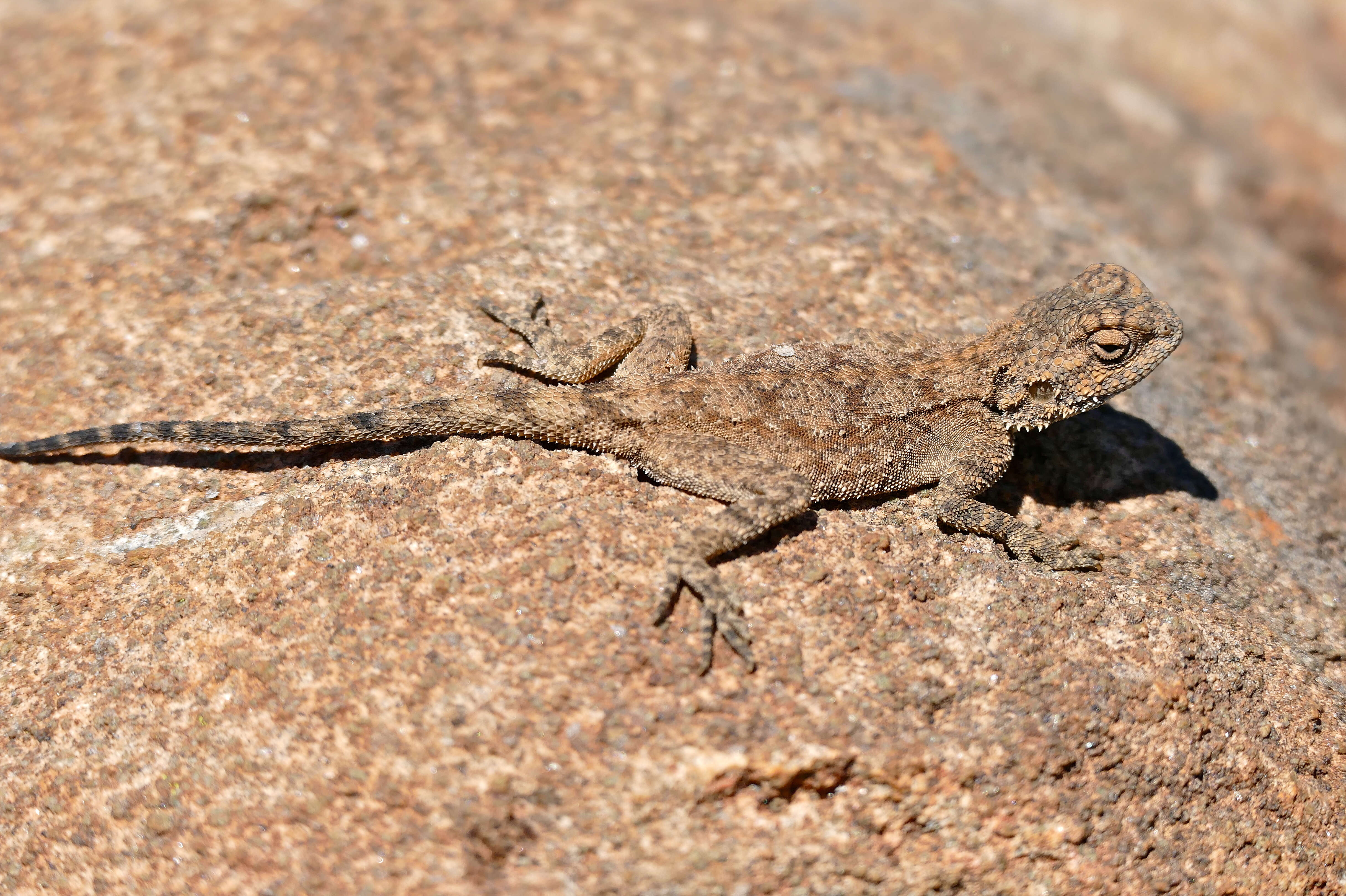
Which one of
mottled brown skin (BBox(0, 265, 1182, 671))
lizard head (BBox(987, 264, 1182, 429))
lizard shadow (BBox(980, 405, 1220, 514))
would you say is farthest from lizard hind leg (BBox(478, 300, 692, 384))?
lizard shadow (BBox(980, 405, 1220, 514))

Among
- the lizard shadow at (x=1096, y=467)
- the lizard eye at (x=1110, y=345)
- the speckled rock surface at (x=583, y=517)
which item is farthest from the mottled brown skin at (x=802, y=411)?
the lizard shadow at (x=1096, y=467)

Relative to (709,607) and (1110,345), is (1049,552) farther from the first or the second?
(709,607)

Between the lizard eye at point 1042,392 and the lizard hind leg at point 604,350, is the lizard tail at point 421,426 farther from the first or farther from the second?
the lizard eye at point 1042,392

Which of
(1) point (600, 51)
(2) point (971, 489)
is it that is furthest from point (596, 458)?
(1) point (600, 51)

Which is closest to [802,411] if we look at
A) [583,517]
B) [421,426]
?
[583,517]

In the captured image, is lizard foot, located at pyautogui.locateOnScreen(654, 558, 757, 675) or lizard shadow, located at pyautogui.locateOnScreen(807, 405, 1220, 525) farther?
lizard shadow, located at pyautogui.locateOnScreen(807, 405, 1220, 525)

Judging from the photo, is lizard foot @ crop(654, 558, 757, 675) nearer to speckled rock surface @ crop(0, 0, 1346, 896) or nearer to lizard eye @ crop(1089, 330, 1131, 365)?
speckled rock surface @ crop(0, 0, 1346, 896)

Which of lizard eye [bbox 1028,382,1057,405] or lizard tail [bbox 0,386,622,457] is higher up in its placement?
lizard eye [bbox 1028,382,1057,405]
